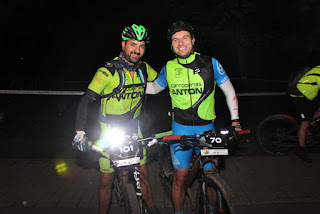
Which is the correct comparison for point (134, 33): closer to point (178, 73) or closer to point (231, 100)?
point (178, 73)

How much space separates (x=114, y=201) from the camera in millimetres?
4523

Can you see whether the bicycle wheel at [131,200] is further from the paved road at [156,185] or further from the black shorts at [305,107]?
the black shorts at [305,107]

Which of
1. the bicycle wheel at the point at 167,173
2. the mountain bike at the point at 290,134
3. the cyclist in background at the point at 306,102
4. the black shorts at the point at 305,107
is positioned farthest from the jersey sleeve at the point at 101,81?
the mountain bike at the point at 290,134

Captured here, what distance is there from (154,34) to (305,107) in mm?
24121

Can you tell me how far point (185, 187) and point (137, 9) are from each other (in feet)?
92.6

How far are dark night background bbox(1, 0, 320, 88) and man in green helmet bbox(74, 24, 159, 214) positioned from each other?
972 cm

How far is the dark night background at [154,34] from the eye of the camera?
12.5m

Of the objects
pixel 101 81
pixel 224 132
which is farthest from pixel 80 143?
pixel 224 132

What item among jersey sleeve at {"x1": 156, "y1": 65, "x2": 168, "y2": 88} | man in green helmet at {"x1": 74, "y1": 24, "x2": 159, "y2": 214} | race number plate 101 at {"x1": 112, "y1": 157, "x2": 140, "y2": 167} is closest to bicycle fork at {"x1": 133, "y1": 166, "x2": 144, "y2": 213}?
race number plate 101 at {"x1": 112, "y1": 157, "x2": 140, "y2": 167}

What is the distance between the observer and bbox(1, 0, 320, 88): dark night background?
12477 mm

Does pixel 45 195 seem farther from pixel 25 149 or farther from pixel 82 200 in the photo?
pixel 25 149

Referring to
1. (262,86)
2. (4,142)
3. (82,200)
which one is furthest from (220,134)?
(262,86)

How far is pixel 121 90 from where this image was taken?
347 cm

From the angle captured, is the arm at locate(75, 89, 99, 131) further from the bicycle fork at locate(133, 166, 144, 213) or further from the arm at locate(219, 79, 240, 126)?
the arm at locate(219, 79, 240, 126)
